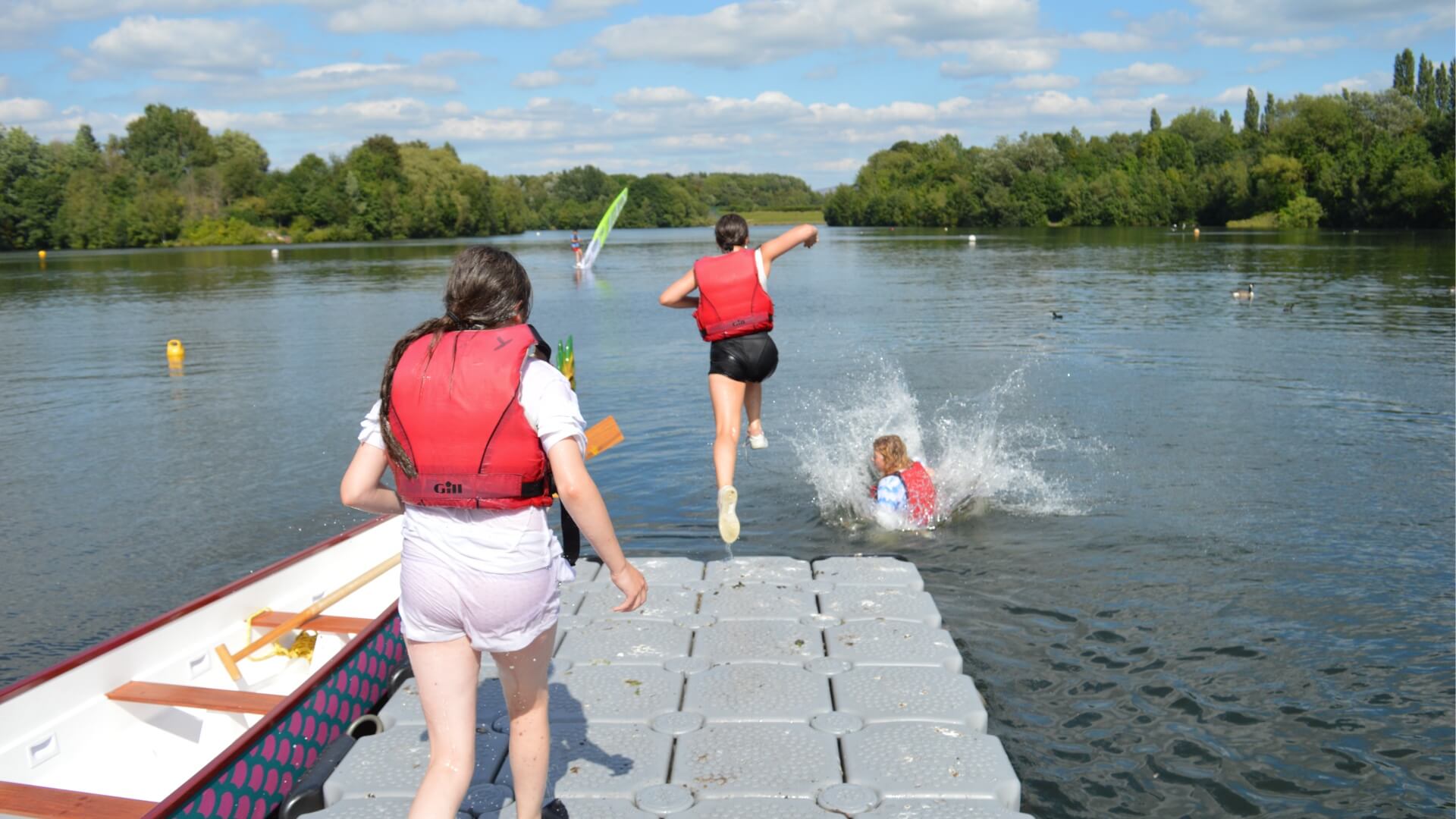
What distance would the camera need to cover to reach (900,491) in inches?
445

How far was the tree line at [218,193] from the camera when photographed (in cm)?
11144

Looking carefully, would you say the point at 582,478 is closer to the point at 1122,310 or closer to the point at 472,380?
the point at 472,380

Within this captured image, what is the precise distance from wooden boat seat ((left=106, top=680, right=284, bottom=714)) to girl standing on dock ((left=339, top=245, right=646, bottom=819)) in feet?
8.58

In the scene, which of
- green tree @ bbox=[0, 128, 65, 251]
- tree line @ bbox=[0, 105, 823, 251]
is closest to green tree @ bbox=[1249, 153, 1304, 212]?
tree line @ bbox=[0, 105, 823, 251]

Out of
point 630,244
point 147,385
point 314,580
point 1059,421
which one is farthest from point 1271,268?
point 630,244

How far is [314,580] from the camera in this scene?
27.0 ft

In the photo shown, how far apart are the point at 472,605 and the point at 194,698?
10.5ft

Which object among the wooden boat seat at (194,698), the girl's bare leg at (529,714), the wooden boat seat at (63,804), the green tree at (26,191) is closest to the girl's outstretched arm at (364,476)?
the girl's bare leg at (529,714)

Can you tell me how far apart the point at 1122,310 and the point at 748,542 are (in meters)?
23.8

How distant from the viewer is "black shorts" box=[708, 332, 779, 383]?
27.9ft

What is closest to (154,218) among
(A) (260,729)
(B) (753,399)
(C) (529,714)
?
(B) (753,399)

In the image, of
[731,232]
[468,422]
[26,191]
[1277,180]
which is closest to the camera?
[468,422]

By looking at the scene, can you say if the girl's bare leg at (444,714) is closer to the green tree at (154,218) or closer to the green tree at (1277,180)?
the green tree at (1277,180)

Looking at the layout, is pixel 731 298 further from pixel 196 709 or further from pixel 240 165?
pixel 240 165
